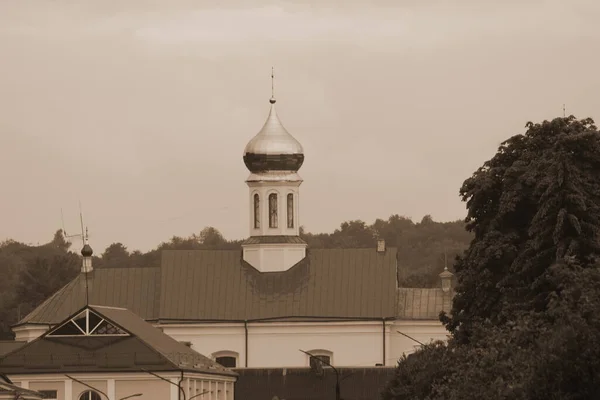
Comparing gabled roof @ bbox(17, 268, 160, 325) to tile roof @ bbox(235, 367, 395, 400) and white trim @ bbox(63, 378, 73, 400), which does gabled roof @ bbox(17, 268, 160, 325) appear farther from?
white trim @ bbox(63, 378, 73, 400)

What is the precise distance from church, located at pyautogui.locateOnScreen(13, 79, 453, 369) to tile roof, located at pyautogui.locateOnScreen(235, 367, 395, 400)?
2484 mm

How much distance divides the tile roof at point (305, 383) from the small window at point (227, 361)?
299 cm

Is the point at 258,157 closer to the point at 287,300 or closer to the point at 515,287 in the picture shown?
the point at 287,300

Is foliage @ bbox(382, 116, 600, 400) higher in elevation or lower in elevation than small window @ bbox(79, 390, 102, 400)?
higher

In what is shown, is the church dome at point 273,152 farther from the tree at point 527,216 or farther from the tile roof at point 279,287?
the tree at point 527,216

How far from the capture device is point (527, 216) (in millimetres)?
68688

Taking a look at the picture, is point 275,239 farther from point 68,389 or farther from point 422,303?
point 68,389

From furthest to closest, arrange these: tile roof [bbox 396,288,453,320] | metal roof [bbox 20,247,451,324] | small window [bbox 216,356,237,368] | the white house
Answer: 1. metal roof [bbox 20,247,451,324]
2. tile roof [bbox 396,288,453,320]
3. small window [bbox 216,356,237,368]
4. the white house

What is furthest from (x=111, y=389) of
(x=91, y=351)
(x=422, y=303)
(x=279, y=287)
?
(x=422, y=303)

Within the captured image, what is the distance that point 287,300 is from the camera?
110938 mm

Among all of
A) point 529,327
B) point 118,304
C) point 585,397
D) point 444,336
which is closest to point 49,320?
point 118,304

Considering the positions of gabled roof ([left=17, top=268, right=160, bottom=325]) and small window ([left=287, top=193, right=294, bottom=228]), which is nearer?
gabled roof ([left=17, top=268, right=160, bottom=325])

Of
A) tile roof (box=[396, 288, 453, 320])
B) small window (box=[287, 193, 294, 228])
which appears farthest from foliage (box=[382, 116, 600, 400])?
small window (box=[287, 193, 294, 228])

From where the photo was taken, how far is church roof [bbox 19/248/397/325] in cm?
11050
